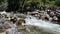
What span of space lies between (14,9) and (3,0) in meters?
3.25

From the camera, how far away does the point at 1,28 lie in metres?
19.9

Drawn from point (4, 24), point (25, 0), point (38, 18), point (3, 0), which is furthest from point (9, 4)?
point (4, 24)

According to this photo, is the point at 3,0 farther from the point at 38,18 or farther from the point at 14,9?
the point at 38,18

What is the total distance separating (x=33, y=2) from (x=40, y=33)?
82.4 feet

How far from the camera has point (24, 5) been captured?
135ft

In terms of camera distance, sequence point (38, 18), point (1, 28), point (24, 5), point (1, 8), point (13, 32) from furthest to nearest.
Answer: point (24, 5)
point (1, 8)
point (38, 18)
point (1, 28)
point (13, 32)

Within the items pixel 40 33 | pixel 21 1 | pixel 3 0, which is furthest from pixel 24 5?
pixel 40 33

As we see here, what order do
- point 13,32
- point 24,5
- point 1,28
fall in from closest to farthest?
point 13,32, point 1,28, point 24,5

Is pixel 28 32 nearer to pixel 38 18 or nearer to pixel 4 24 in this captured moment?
pixel 4 24

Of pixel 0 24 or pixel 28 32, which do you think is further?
pixel 0 24

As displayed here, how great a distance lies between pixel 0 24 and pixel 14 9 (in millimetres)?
19167

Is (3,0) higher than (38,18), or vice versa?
(3,0)

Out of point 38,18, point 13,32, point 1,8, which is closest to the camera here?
point 13,32

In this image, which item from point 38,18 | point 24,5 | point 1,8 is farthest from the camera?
point 24,5
